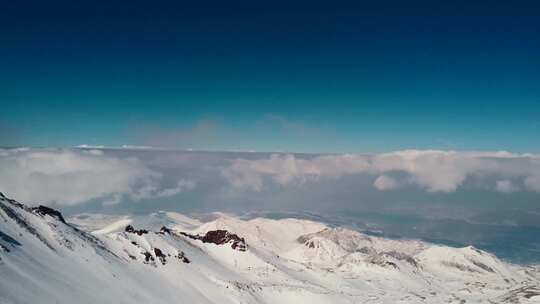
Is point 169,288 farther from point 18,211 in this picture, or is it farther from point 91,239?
point 18,211

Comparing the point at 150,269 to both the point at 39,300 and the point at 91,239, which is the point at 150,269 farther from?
the point at 39,300

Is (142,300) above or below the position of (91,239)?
below

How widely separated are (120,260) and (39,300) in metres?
83.1

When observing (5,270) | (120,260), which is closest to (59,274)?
(5,270)

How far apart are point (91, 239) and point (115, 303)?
2469 inches

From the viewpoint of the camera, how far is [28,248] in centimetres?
13750

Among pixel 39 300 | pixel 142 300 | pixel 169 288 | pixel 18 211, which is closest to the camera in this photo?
pixel 39 300

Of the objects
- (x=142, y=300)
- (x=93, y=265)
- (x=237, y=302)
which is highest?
(x=93, y=265)

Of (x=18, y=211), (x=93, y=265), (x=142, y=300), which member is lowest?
(x=142, y=300)

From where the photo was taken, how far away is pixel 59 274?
13150cm

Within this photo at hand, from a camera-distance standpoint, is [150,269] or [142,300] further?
[150,269]

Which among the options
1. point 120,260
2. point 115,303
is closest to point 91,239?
point 120,260

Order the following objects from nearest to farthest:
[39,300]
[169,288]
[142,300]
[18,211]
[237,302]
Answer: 1. [39,300]
2. [142,300]
3. [18,211]
4. [169,288]
5. [237,302]

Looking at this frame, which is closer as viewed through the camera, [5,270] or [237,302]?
[5,270]
